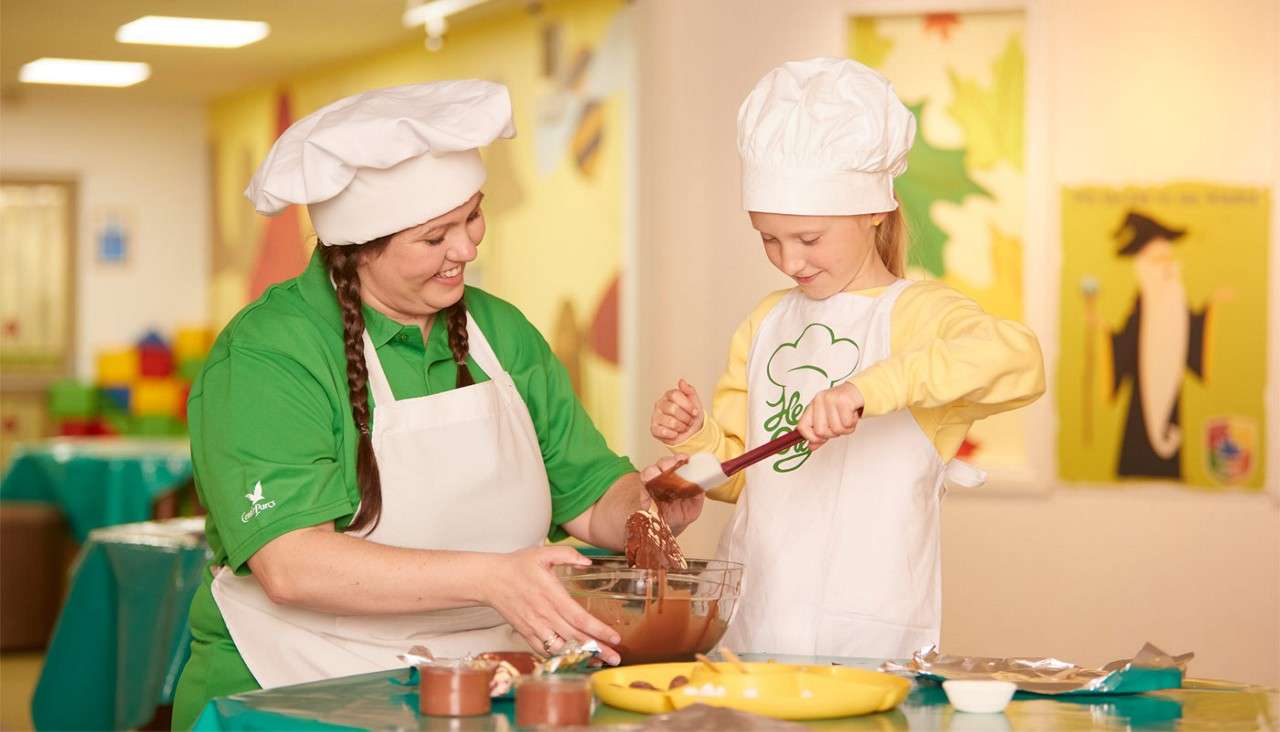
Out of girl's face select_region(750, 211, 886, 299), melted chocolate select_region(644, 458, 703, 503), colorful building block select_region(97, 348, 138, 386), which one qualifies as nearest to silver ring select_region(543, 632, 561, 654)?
melted chocolate select_region(644, 458, 703, 503)

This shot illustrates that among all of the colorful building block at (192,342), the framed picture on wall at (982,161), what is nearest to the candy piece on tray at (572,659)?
the framed picture on wall at (982,161)

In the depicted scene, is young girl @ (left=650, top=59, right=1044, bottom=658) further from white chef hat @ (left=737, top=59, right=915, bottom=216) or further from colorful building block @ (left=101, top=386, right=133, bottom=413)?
colorful building block @ (left=101, top=386, right=133, bottom=413)

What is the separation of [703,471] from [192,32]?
7.27 m

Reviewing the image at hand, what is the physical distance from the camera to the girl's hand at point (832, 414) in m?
1.93

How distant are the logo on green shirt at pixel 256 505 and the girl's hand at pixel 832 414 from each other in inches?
27.0

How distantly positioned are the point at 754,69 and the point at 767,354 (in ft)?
8.48

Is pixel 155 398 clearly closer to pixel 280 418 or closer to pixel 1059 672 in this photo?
pixel 280 418

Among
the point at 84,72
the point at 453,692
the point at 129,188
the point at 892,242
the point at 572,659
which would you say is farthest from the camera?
the point at 129,188

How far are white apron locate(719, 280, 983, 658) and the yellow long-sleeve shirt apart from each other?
0.10ft

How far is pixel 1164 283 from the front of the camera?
454cm

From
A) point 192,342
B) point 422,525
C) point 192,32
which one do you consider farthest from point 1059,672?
point 192,342

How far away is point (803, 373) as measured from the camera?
7.36 ft

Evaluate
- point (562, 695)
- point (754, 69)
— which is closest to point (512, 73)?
point (754, 69)

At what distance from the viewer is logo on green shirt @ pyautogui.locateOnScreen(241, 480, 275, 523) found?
2029 mm
